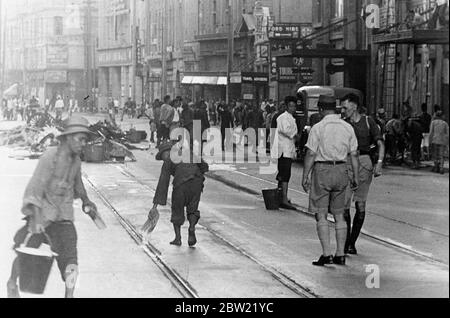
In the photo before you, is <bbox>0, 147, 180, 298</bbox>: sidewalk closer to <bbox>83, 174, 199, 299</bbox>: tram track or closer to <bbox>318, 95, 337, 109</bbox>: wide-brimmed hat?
<bbox>83, 174, 199, 299</bbox>: tram track

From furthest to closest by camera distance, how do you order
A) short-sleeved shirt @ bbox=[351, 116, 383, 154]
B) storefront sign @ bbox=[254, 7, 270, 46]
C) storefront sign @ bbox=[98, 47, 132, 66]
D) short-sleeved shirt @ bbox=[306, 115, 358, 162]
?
storefront sign @ bbox=[254, 7, 270, 46] < storefront sign @ bbox=[98, 47, 132, 66] < short-sleeved shirt @ bbox=[351, 116, 383, 154] < short-sleeved shirt @ bbox=[306, 115, 358, 162]

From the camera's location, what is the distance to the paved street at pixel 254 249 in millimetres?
8047

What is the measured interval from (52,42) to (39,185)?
7.45 meters

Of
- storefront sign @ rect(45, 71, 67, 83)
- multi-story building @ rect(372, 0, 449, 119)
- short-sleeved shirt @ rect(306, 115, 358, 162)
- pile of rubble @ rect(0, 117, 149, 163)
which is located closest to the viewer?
short-sleeved shirt @ rect(306, 115, 358, 162)

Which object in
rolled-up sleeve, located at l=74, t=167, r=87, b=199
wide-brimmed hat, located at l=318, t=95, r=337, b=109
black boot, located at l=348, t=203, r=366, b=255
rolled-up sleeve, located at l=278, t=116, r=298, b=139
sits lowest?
black boot, located at l=348, t=203, r=366, b=255

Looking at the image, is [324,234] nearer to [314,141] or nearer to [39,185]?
[314,141]

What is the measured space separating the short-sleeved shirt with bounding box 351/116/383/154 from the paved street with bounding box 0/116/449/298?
70 centimetres

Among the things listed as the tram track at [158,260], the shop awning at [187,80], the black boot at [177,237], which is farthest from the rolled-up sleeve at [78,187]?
the shop awning at [187,80]

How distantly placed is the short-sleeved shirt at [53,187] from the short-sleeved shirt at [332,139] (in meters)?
2.63

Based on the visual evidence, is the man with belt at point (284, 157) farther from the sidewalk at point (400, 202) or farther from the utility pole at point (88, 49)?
the utility pole at point (88, 49)

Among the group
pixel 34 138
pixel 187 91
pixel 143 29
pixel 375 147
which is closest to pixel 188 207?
pixel 375 147

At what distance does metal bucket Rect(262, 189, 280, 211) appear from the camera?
14172 mm

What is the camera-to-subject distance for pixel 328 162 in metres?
9.05

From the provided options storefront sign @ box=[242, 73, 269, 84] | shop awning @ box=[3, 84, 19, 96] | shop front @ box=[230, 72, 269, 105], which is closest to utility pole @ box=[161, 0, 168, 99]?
shop awning @ box=[3, 84, 19, 96]
